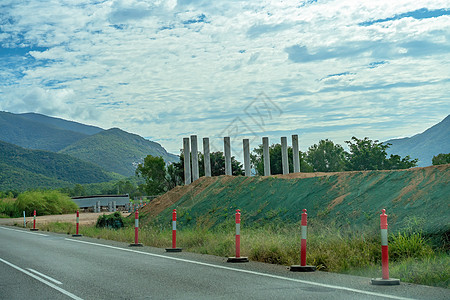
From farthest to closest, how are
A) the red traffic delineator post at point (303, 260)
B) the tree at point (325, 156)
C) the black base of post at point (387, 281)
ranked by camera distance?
the tree at point (325, 156) < the red traffic delineator post at point (303, 260) < the black base of post at point (387, 281)

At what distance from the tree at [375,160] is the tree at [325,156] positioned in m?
9.95

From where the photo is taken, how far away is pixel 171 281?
1009 centimetres

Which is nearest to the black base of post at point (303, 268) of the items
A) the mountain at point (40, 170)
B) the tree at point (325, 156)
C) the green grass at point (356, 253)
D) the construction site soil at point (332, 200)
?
the green grass at point (356, 253)

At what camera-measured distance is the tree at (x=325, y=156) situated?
6469 centimetres

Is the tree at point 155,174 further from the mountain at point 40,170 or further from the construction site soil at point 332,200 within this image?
the mountain at point 40,170

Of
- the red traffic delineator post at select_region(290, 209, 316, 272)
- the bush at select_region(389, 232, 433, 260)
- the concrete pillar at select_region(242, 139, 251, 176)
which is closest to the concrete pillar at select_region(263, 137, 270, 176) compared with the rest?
the concrete pillar at select_region(242, 139, 251, 176)

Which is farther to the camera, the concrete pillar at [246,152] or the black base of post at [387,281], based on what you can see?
the concrete pillar at [246,152]

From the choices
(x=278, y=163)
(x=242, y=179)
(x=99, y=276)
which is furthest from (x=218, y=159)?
(x=99, y=276)

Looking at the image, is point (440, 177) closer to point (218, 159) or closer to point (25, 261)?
point (25, 261)

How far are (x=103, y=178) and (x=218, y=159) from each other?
5276 inches

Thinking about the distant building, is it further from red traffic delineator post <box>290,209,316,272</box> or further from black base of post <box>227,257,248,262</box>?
red traffic delineator post <box>290,209,316,272</box>

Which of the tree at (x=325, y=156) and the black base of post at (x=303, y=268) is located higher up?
the tree at (x=325, y=156)

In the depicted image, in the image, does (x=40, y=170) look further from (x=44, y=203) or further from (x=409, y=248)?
(x=409, y=248)

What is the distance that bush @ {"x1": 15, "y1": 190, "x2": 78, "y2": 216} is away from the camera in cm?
5519
